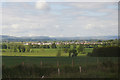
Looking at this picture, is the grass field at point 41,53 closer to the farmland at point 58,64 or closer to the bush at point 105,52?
the farmland at point 58,64

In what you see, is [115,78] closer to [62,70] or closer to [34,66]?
[62,70]

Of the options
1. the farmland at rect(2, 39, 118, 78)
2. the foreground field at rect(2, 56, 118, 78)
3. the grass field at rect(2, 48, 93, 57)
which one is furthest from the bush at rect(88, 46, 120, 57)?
the grass field at rect(2, 48, 93, 57)

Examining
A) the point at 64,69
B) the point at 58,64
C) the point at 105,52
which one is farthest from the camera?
the point at 105,52

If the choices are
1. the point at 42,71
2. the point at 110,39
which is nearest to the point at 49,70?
the point at 42,71

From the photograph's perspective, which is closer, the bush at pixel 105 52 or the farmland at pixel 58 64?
the farmland at pixel 58 64

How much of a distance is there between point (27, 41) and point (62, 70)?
5.71 m

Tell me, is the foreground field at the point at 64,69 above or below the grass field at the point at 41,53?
below

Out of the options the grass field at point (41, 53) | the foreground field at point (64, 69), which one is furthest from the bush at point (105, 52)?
the grass field at point (41, 53)

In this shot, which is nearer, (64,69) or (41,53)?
(64,69)

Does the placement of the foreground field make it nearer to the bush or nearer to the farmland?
the farmland

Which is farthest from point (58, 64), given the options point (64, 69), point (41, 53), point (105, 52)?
point (41, 53)

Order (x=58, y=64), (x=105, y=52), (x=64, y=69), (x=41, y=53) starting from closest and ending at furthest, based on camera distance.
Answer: (x=64, y=69)
(x=58, y=64)
(x=105, y=52)
(x=41, y=53)

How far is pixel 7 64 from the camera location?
10648 millimetres

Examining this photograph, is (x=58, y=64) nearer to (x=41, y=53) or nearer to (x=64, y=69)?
(x=64, y=69)
